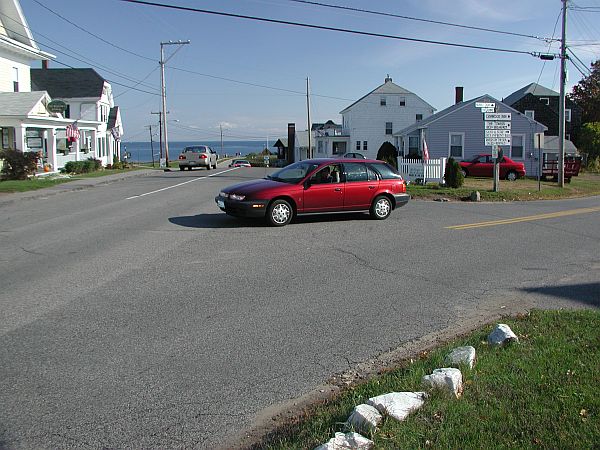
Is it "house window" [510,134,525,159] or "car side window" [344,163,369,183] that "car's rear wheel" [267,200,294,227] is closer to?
"car side window" [344,163,369,183]

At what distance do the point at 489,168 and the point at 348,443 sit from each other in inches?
1334

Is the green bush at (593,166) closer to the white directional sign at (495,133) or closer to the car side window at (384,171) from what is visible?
the white directional sign at (495,133)

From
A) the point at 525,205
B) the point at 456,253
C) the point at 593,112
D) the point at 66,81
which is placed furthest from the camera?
the point at 593,112

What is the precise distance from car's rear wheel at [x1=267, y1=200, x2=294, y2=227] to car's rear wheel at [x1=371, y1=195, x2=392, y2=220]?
254 cm

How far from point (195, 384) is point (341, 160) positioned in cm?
1056

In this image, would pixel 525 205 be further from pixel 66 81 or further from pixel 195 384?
pixel 66 81

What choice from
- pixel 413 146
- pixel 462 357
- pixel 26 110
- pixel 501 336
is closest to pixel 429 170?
pixel 413 146

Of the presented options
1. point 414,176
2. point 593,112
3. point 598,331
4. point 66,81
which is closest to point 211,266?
point 598,331

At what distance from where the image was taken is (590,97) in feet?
237

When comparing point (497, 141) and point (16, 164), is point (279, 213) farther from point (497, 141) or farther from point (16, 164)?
point (16, 164)

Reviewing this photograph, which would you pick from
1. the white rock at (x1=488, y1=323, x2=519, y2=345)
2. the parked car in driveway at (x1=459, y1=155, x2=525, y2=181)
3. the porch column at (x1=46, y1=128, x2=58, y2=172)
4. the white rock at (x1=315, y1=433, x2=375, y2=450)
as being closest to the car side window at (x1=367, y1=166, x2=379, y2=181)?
the white rock at (x1=488, y1=323, x2=519, y2=345)

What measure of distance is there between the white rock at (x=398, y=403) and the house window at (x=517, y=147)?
126ft

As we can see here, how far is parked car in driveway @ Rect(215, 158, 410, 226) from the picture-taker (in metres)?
13.7

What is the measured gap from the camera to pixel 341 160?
1491 cm
